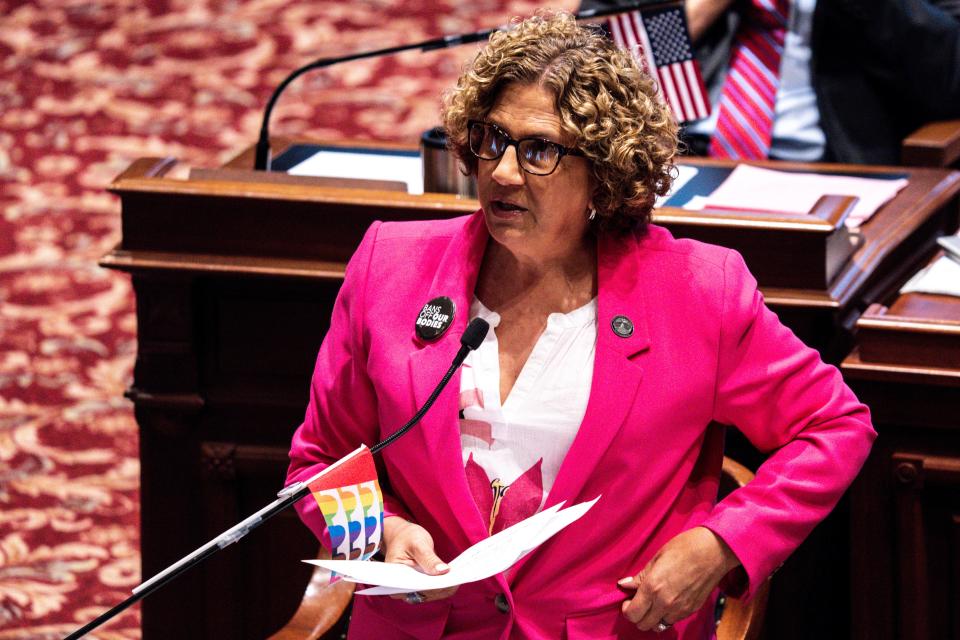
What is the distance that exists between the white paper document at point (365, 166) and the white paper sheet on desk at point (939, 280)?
0.90 meters

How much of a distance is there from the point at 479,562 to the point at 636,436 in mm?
265

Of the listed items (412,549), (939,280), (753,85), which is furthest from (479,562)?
(753,85)

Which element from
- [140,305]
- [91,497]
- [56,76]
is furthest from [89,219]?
[140,305]

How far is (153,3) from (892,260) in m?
4.90

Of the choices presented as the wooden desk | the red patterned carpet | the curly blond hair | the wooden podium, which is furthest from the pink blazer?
the red patterned carpet

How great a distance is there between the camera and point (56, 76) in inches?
243

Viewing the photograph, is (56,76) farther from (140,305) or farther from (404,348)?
(404,348)

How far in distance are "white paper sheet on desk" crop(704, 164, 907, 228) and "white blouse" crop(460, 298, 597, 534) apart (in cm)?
72

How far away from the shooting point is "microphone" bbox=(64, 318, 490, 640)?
1.41m

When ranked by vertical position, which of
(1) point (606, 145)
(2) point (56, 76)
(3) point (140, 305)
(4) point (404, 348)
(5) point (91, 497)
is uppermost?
(1) point (606, 145)

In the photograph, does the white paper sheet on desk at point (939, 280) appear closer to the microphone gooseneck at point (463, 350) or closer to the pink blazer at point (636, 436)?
the pink blazer at point (636, 436)

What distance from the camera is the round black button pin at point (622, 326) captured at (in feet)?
5.75

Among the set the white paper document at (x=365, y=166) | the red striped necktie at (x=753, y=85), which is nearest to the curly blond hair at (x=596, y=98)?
the white paper document at (x=365, y=166)

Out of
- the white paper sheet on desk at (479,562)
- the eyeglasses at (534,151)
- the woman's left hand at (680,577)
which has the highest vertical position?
the eyeglasses at (534,151)
